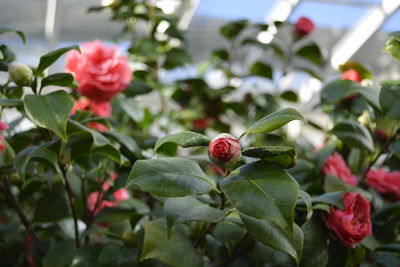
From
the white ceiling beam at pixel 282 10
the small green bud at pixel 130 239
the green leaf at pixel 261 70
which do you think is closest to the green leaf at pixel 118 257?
the small green bud at pixel 130 239

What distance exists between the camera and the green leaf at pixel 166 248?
1.76 feet

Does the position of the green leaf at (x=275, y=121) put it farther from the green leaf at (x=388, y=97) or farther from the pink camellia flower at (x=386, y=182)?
the pink camellia flower at (x=386, y=182)

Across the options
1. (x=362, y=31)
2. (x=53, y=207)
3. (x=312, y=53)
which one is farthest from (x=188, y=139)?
(x=362, y=31)

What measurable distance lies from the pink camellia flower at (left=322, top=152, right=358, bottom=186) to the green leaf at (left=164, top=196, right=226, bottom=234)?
0.96 ft

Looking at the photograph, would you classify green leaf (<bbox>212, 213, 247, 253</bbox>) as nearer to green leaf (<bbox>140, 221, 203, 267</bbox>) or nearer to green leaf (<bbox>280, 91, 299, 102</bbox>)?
green leaf (<bbox>140, 221, 203, 267</bbox>)

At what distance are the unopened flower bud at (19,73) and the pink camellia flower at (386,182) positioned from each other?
22.5 inches

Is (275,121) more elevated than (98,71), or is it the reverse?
(275,121)

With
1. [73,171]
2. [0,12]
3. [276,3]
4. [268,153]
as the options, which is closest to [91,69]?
[73,171]

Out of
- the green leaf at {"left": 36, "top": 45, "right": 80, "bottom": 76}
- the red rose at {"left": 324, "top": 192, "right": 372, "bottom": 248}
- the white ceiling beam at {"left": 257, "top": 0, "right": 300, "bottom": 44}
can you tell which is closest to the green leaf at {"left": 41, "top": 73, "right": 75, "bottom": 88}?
the green leaf at {"left": 36, "top": 45, "right": 80, "bottom": 76}

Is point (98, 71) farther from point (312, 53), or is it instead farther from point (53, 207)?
point (312, 53)

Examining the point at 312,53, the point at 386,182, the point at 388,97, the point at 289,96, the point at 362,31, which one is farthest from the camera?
the point at 362,31

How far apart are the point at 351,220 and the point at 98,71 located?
50 centimetres

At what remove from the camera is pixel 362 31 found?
432 centimetres

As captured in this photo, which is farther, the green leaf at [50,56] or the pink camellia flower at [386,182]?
the pink camellia flower at [386,182]
